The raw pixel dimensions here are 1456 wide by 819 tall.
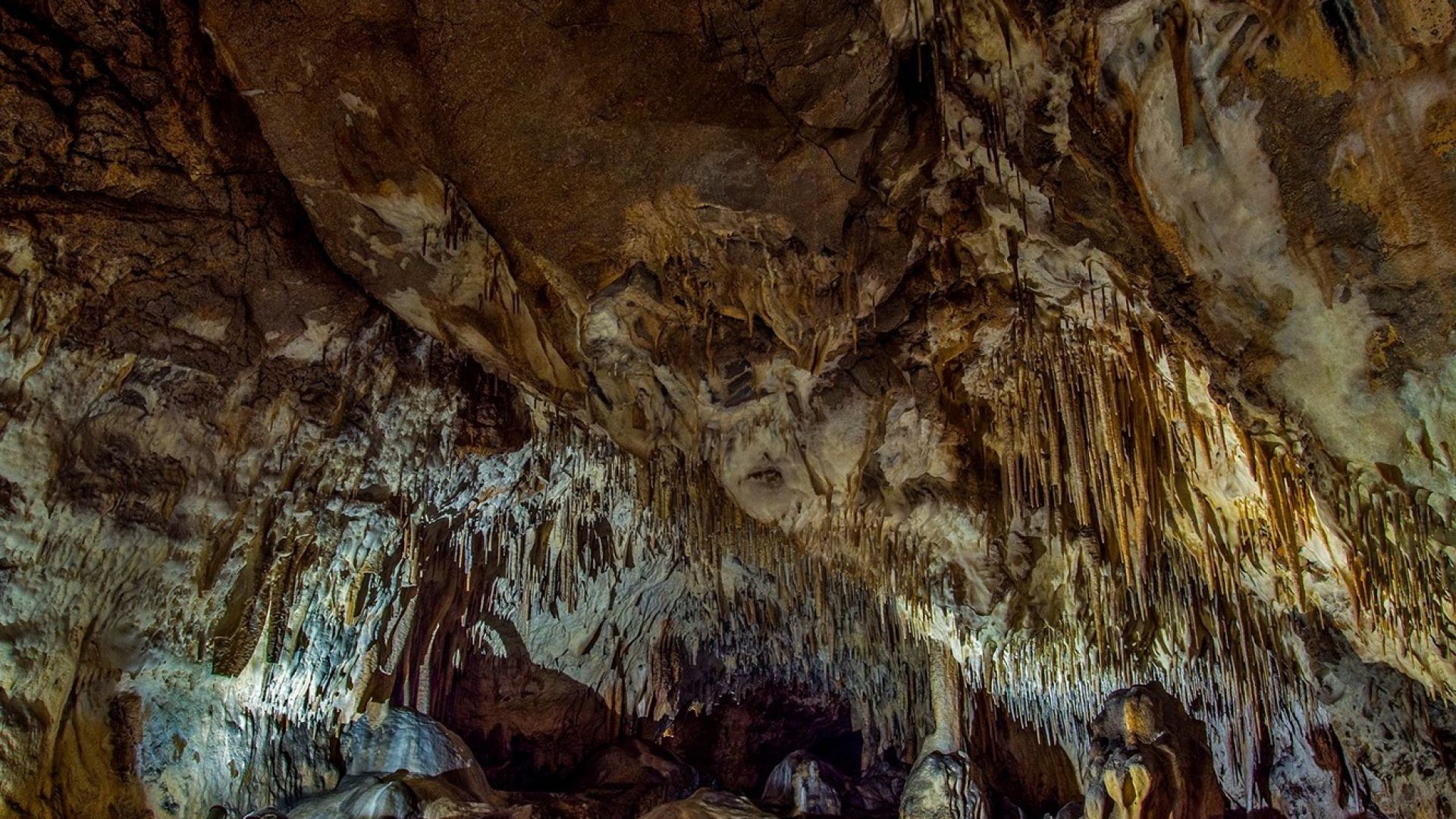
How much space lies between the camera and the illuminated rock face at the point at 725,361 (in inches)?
155

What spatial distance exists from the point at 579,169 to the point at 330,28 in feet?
4.28

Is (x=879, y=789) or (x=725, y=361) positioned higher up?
(x=725, y=361)

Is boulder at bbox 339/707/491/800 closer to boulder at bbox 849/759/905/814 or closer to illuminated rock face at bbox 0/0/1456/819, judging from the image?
illuminated rock face at bbox 0/0/1456/819

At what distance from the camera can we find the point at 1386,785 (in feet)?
23.0

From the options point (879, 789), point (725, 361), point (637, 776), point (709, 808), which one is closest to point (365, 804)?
point (709, 808)

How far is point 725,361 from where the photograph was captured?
609 cm

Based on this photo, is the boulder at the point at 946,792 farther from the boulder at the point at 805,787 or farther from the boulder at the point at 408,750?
the boulder at the point at 408,750

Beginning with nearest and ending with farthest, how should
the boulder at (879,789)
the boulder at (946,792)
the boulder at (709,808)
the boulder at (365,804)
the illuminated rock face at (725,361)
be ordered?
the illuminated rock face at (725,361)
the boulder at (365,804)
the boulder at (709,808)
the boulder at (946,792)
the boulder at (879,789)

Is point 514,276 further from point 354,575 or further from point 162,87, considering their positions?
point 354,575

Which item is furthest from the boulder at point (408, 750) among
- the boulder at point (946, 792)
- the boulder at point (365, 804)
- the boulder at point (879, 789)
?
the boulder at point (879, 789)

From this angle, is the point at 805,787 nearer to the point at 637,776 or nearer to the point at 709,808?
the point at 637,776

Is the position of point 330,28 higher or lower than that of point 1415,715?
higher

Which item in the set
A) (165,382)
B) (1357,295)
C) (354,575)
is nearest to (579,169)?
(165,382)

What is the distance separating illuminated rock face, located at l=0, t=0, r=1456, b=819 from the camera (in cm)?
393
